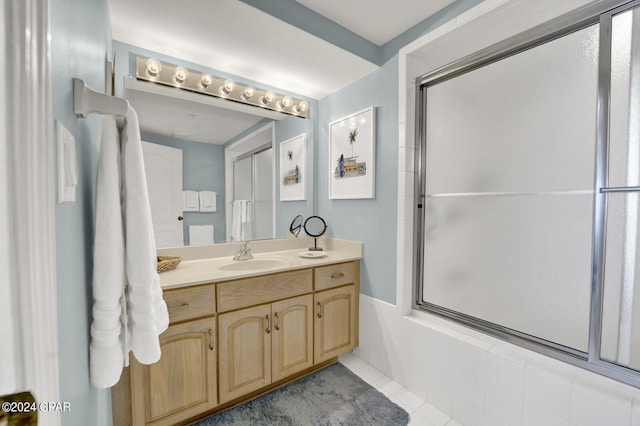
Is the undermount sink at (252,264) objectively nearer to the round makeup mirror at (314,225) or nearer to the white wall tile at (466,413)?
the round makeup mirror at (314,225)

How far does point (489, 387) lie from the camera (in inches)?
54.0

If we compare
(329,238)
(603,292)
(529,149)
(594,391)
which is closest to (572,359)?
(594,391)

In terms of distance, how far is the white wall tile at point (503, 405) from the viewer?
4.19ft

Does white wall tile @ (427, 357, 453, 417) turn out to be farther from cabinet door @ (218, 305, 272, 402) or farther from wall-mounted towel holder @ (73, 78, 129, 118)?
wall-mounted towel holder @ (73, 78, 129, 118)

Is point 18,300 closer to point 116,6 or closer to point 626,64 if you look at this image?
point 116,6

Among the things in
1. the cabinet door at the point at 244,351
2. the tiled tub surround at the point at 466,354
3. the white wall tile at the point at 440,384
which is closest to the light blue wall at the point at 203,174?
the cabinet door at the point at 244,351

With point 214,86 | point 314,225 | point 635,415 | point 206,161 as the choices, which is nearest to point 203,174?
point 206,161

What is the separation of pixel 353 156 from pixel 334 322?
1.27m

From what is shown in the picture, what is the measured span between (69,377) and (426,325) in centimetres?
167

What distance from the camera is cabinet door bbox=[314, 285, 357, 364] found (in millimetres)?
1832

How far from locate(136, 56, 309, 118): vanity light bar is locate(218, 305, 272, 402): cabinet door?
1487mm

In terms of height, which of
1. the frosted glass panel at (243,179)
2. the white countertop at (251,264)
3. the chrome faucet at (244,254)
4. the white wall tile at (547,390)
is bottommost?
the white wall tile at (547,390)

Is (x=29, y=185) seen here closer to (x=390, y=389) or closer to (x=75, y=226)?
(x=75, y=226)

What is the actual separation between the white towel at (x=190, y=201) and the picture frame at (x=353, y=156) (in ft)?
3.47
